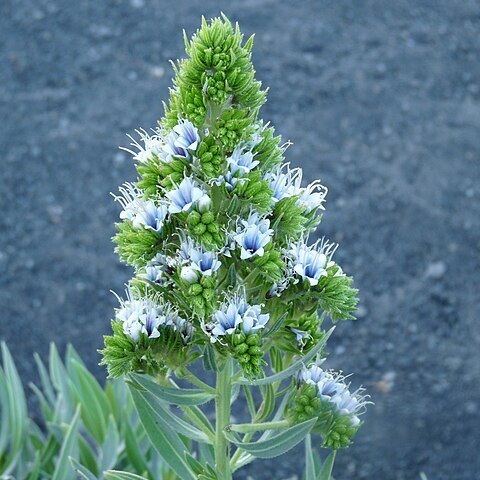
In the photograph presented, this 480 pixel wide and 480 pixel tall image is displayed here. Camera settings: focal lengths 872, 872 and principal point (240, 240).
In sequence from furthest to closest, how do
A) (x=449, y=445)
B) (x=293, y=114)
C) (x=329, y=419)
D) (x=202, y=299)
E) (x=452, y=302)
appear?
(x=293, y=114) < (x=452, y=302) < (x=449, y=445) < (x=329, y=419) < (x=202, y=299)

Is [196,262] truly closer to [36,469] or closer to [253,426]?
[253,426]

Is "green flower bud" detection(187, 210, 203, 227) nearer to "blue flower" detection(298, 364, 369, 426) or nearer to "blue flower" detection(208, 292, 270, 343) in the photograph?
"blue flower" detection(208, 292, 270, 343)

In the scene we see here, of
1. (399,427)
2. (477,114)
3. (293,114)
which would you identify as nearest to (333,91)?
(293,114)

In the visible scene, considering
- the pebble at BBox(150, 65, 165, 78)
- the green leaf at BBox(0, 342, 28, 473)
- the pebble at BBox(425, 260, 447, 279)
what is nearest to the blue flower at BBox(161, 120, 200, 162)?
the green leaf at BBox(0, 342, 28, 473)

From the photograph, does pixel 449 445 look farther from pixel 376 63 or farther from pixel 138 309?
pixel 138 309

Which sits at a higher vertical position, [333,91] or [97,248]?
[333,91]

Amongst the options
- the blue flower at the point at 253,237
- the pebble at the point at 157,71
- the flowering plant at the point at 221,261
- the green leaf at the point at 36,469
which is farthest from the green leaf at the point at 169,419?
the pebble at the point at 157,71

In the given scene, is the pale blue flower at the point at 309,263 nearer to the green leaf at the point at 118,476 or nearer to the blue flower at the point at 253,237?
the blue flower at the point at 253,237
